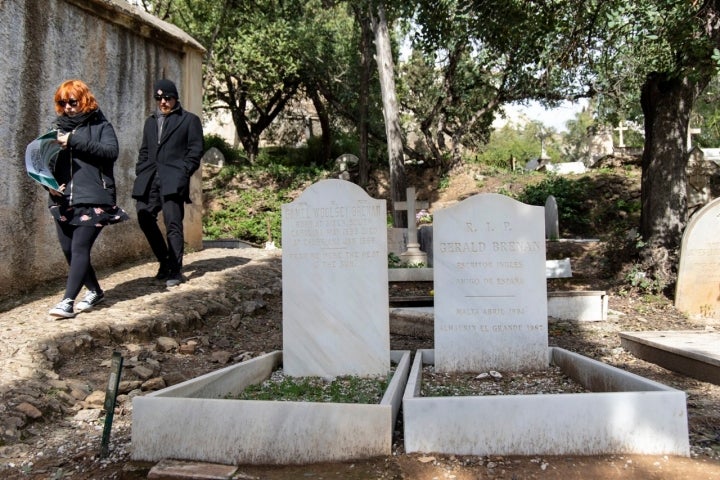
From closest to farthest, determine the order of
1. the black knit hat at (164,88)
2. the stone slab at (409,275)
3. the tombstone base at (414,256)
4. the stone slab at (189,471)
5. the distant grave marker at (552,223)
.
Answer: the stone slab at (189,471) < the black knit hat at (164,88) < the stone slab at (409,275) < the tombstone base at (414,256) < the distant grave marker at (552,223)

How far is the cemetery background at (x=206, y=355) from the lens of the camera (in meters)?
2.65

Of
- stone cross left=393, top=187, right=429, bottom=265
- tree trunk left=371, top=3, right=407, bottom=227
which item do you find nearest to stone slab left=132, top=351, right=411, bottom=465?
stone cross left=393, top=187, right=429, bottom=265

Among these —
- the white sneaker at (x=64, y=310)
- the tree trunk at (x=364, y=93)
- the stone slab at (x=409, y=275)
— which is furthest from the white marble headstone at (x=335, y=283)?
the tree trunk at (x=364, y=93)

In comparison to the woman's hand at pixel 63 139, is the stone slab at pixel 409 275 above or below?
below

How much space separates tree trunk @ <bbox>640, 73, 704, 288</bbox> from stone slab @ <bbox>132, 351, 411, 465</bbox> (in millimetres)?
6066

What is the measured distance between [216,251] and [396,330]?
12.0 feet

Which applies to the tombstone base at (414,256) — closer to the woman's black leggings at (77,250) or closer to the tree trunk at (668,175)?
the tree trunk at (668,175)

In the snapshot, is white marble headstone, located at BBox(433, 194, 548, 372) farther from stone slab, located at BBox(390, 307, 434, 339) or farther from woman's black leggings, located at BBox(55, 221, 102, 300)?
woman's black leggings, located at BBox(55, 221, 102, 300)

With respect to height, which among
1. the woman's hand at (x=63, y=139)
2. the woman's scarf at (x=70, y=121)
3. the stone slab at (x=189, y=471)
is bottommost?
the stone slab at (x=189, y=471)

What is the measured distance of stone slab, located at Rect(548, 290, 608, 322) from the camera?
629 cm

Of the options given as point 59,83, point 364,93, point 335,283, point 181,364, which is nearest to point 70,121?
point 59,83

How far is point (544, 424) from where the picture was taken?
9.23 ft

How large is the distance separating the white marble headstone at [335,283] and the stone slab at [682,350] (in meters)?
2.31

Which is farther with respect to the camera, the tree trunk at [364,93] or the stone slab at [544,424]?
the tree trunk at [364,93]
